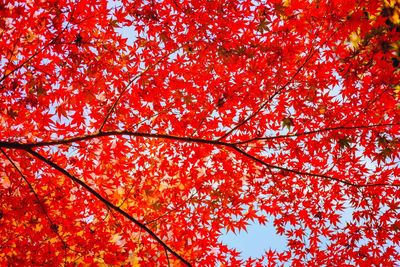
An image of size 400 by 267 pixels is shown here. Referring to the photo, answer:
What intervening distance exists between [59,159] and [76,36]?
73.0 inches

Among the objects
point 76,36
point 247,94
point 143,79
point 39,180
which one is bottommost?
point 39,180

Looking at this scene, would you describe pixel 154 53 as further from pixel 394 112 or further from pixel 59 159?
pixel 394 112

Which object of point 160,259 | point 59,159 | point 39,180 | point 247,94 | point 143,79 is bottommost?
point 160,259

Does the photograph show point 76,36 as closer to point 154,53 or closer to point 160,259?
point 154,53

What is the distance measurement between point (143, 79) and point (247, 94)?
1.63m

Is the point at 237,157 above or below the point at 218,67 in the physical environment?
below

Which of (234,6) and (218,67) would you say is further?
(218,67)

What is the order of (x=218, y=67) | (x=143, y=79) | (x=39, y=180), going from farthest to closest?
(x=218, y=67) → (x=143, y=79) → (x=39, y=180)

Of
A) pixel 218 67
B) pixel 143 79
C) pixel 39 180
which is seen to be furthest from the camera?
pixel 218 67

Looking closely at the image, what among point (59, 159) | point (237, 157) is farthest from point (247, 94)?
point (59, 159)

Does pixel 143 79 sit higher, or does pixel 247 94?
pixel 143 79

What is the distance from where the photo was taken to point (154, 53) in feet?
16.8

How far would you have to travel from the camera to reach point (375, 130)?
5.03m

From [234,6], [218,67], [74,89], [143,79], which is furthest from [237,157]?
[74,89]
